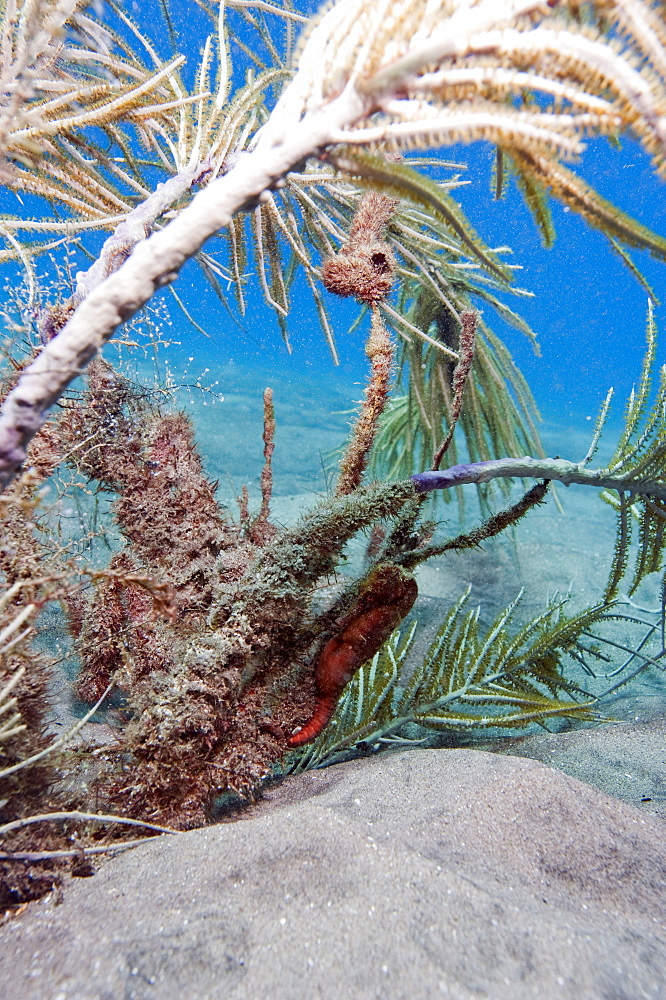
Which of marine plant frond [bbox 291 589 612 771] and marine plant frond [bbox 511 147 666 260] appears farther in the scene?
marine plant frond [bbox 291 589 612 771]

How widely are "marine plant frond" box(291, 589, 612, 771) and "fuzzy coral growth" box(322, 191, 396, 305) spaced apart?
6.19ft

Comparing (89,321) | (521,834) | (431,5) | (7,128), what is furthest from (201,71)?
(521,834)

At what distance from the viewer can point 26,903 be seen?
1343mm

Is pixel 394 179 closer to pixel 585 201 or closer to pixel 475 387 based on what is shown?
pixel 585 201

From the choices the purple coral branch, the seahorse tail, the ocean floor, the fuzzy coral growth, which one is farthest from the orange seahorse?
the fuzzy coral growth

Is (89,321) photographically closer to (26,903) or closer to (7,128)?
(7,128)

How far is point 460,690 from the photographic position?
8.07ft

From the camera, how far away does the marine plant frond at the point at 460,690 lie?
2359 millimetres

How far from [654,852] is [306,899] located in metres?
1.15

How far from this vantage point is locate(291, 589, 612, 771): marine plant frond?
2.36 meters

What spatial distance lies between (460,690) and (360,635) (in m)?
0.85

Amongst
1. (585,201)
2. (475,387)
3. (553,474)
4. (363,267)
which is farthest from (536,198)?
(475,387)

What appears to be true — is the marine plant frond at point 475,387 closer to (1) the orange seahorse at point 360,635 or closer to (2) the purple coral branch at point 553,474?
(2) the purple coral branch at point 553,474

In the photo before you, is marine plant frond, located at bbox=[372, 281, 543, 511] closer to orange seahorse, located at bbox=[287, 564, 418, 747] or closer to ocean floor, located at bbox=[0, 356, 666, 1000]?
orange seahorse, located at bbox=[287, 564, 418, 747]
